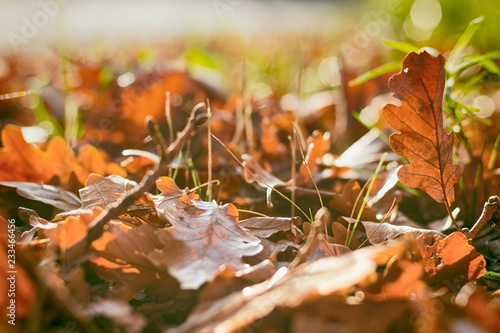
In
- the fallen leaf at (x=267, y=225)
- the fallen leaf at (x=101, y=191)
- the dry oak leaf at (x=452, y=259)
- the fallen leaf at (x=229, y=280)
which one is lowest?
the dry oak leaf at (x=452, y=259)

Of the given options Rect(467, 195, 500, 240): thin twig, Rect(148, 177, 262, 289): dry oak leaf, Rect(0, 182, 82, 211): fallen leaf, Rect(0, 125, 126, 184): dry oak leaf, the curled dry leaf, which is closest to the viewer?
the curled dry leaf

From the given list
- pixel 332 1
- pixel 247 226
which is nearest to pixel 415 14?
pixel 247 226

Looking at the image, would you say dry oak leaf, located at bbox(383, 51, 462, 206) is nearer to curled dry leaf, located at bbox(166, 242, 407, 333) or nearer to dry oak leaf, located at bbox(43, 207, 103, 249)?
curled dry leaf, located at bbox(166, 242, 407, 333)

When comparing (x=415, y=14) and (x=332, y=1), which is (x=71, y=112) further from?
(x=332, y=1)

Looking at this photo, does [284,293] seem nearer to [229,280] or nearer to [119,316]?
[229,280]

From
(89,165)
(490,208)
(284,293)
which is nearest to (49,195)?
(89,165)

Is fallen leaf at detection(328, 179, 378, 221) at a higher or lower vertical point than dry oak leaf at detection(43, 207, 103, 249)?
lower

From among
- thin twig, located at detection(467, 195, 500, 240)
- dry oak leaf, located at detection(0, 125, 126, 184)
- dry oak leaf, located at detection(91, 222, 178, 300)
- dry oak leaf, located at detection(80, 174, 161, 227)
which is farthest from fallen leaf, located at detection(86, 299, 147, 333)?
thin twig, located at detection(467, 195, 500, 240)

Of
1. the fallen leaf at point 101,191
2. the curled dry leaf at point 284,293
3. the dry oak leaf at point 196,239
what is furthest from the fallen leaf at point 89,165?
the curled dry leaf at point 284,293

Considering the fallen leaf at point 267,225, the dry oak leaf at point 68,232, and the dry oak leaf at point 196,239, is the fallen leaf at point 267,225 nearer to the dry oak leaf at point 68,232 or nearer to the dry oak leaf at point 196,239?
the dry oak leaf at point 196,239
